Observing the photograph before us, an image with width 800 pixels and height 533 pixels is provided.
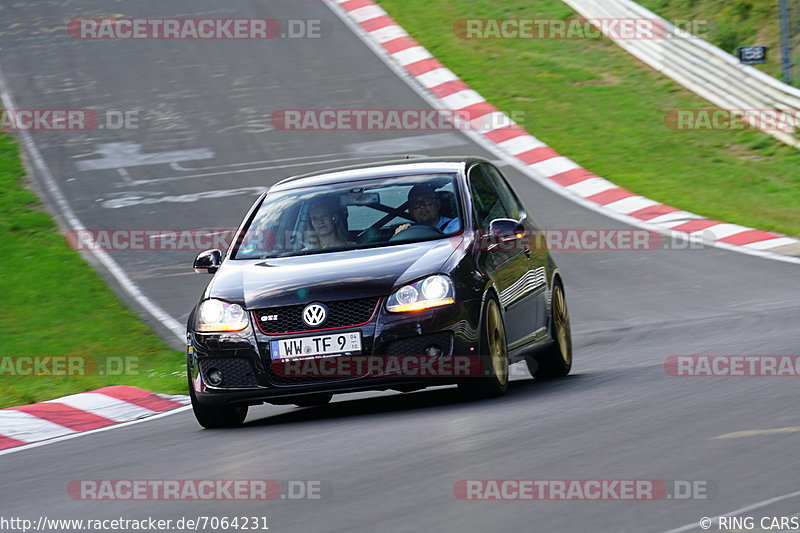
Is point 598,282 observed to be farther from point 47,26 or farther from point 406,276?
point 47,26

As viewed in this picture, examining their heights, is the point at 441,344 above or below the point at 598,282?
above

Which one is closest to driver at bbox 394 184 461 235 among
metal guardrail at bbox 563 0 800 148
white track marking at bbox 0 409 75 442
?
white track marking at bbox 0 409 75 442

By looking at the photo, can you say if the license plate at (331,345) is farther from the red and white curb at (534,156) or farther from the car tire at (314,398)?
the red and white curb at (534,156)

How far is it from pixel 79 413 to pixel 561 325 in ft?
11.5

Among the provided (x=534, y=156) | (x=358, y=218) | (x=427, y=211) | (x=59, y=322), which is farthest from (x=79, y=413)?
(x=534, y=156)

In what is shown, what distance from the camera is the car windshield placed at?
9.21 m

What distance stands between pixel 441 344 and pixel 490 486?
2310 mm

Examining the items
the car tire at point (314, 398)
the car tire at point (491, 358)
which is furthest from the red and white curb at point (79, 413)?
the car tire at point (491, 358)

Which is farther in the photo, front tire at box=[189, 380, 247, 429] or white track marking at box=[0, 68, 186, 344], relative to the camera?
white track marking at box=[0, 68, 186, 344]

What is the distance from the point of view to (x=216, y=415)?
29.4 feet

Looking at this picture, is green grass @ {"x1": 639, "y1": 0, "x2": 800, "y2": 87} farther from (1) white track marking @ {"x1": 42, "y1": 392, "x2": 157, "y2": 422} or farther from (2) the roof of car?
(1) white track marking @ {"x1": 42, "y1": 392, "x2": 157, "y2": 422}

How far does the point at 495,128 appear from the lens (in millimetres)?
22188

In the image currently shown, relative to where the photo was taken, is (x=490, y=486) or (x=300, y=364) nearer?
(x=490, y=486)

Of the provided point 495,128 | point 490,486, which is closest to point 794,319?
point 490,486
